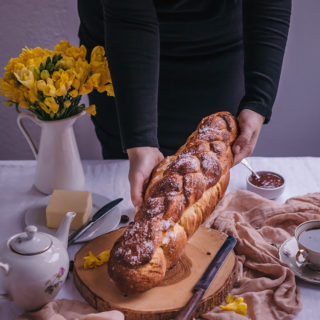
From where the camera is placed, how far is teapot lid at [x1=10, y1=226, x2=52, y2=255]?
3.10 feet

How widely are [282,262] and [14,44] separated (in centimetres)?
216

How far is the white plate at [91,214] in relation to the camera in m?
1.28

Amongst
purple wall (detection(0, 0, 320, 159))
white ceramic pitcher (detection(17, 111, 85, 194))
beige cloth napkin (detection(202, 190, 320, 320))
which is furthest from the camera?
purple wall (detection(0, 0, 320, 159))

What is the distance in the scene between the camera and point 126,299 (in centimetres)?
102

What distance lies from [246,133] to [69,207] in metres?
0.56

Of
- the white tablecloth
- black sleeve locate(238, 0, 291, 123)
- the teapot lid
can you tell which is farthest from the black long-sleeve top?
the teapot lid

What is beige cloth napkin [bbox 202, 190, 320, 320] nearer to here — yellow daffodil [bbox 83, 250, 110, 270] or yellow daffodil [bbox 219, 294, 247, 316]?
yellow daffodil [bbox 219, 294, 247, 316]

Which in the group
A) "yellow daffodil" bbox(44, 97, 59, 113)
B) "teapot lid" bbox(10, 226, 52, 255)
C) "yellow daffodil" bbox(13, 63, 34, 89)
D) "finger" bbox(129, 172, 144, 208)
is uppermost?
"yellow daffodil" bbox(13, 63, 34, 89)

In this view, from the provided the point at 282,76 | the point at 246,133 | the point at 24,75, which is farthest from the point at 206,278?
the point at 282,76

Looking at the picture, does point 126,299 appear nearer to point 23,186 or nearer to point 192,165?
point 192,165

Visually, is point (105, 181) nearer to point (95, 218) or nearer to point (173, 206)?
point (95, 218)

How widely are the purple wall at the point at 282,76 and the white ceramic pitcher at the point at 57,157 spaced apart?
1.40m

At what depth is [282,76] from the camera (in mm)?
2793

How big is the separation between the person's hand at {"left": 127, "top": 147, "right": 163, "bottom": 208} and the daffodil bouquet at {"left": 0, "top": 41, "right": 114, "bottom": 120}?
23 centimetres
